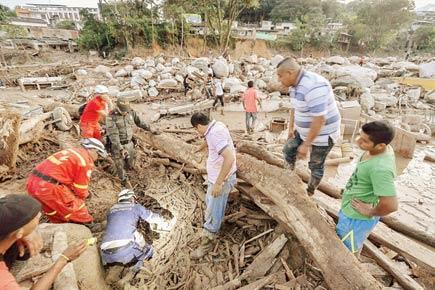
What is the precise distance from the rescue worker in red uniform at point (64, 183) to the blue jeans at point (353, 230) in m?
3.19

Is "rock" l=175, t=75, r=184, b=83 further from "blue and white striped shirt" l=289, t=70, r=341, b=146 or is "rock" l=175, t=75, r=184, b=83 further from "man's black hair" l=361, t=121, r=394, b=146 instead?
"man's black hair" l=361, t=121, r=394, b=146

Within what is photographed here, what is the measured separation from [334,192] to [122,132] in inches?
156

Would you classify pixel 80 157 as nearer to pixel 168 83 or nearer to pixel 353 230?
pixel 353 230

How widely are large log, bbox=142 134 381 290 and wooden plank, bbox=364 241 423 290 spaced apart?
618mm

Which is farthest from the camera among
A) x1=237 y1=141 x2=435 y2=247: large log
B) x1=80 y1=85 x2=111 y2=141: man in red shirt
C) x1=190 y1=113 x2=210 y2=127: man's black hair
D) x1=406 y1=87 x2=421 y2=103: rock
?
x1=406 y1=87 x2=421 y2=103: rock

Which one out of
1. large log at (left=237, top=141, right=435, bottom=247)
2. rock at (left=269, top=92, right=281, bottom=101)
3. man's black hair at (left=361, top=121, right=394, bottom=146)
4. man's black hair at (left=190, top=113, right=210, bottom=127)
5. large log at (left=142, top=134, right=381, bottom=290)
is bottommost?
rock at (left=269, top=92, right=281, bottom=101)

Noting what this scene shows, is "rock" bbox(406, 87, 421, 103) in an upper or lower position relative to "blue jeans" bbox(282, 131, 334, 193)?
lower

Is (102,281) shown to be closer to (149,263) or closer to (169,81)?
(149,263)

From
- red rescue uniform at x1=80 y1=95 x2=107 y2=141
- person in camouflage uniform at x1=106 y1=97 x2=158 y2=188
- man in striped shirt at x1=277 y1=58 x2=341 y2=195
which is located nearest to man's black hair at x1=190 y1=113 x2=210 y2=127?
man in striped shirt at x1=277 y1=58 x2=341 y2=195

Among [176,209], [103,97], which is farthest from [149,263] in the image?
[103,97]

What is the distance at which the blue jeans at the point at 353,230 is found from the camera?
2.44 meters

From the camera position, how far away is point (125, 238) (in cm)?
337

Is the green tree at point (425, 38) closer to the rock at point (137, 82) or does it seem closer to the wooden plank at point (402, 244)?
the rock at point (137, 82)

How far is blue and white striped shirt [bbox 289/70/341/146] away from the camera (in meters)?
3.04
